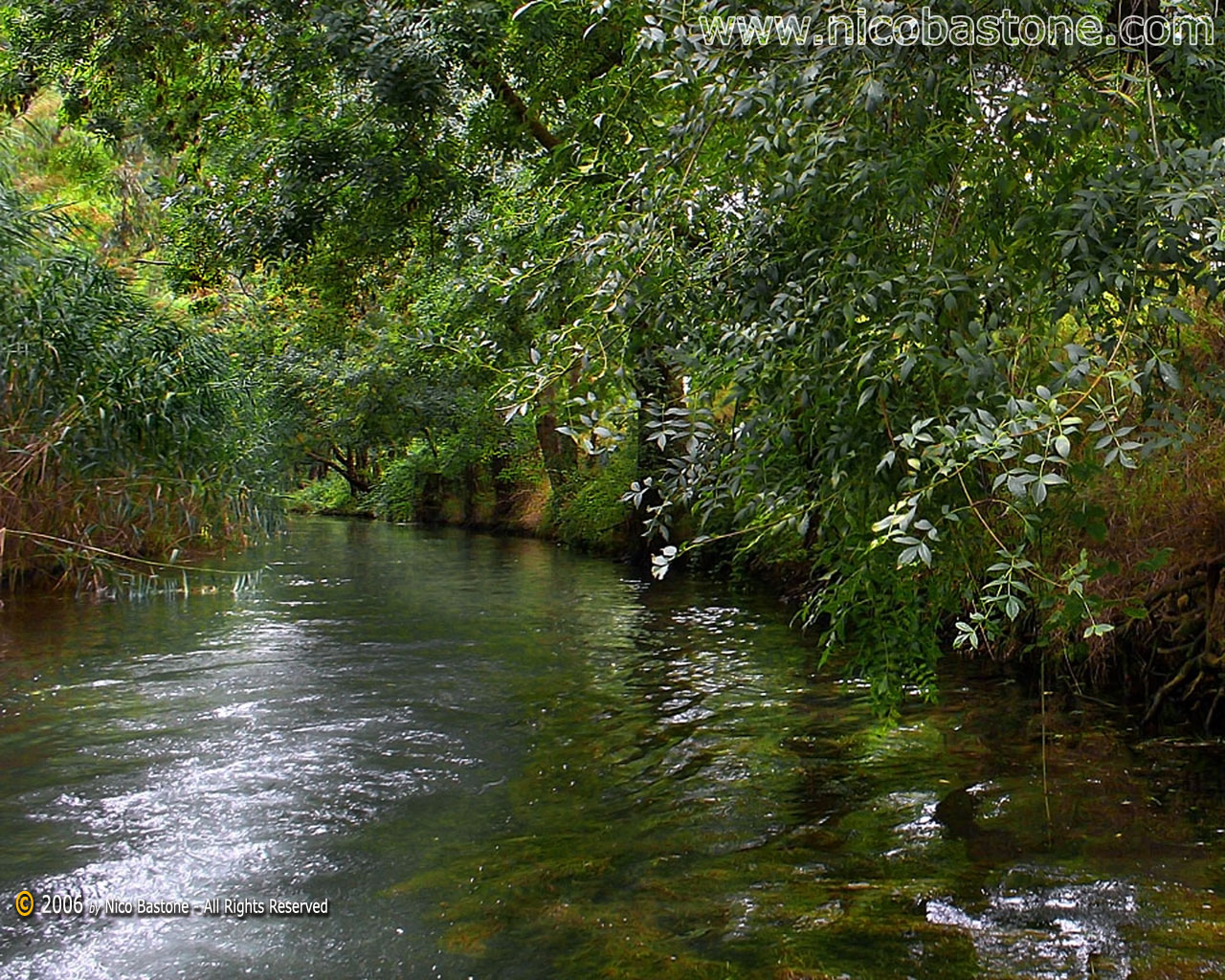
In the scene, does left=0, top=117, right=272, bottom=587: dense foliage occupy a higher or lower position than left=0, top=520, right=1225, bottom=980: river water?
higher

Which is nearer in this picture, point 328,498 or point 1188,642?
point 1188,642

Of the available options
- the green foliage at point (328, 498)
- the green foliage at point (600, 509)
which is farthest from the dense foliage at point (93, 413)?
the green foliage at point (328, 498)

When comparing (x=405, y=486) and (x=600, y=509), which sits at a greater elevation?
(x=405, y=486)

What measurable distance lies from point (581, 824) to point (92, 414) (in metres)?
7.42

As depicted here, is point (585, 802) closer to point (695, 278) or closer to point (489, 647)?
point (695, 278)

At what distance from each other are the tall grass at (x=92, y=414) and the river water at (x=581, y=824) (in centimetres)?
214

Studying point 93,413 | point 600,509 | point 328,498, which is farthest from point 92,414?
point 328,498

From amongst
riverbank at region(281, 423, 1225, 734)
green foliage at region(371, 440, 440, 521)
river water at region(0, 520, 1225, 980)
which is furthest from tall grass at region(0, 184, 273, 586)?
green foliage at region(371, 440, 440, 521)

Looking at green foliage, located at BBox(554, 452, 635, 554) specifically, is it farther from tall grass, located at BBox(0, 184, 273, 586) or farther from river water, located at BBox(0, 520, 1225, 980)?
river water, located at BBox(0, 520, 1225, 980)

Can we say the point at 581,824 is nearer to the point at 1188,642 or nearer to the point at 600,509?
the point at 1188,642

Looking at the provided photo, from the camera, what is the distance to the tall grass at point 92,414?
32.9ft

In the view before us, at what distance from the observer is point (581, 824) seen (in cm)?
514

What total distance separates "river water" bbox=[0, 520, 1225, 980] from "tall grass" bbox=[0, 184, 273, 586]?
7.02 ft

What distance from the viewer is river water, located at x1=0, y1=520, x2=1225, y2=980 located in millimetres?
3875
